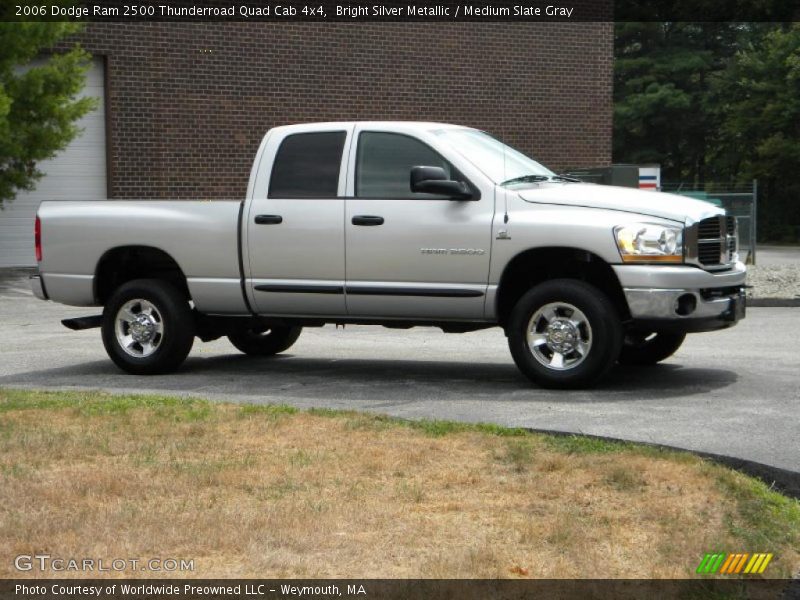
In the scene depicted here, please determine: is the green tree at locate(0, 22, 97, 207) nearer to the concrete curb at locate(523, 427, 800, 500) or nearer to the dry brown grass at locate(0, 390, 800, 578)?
the dry brown grass at locate(0, 390, 800, 578)

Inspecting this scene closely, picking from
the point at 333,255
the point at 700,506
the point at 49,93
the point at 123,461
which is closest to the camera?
the point at 700,506

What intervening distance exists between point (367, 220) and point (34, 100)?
1319 cm

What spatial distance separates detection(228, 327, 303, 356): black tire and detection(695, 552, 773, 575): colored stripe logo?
7.78 m

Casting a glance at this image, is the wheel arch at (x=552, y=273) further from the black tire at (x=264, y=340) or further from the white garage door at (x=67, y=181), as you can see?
the white garage door at (x=67, y=181)

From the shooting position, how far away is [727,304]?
10023 millimetres

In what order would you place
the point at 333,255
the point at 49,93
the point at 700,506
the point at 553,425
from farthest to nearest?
the point at 49,93 < the point at 333,255 < the point at 553,425 < the point at 700,506

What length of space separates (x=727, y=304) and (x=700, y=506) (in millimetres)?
4280

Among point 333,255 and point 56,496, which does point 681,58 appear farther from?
point 56,496

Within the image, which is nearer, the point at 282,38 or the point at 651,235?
the point at 651,235

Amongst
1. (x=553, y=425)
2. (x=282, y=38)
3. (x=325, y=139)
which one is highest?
(x=282, y=38)

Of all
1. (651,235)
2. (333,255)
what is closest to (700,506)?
(651,235)

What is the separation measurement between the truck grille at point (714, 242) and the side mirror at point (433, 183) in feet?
5.68

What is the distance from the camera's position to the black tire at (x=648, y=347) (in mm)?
11141

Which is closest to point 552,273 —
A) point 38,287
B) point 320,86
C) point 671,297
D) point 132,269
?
point 671,297
